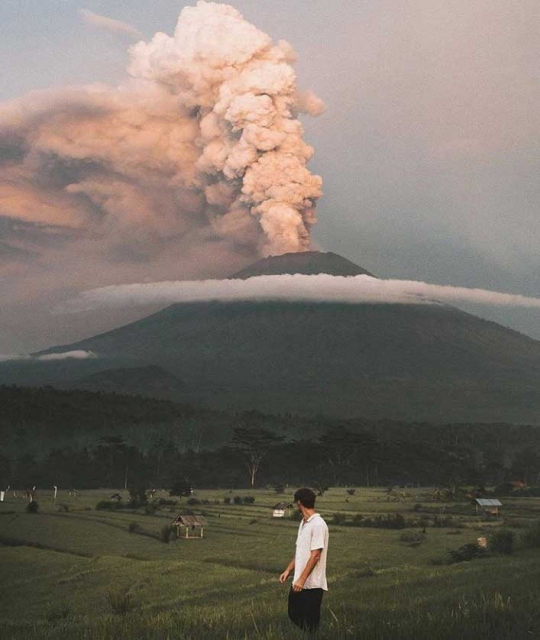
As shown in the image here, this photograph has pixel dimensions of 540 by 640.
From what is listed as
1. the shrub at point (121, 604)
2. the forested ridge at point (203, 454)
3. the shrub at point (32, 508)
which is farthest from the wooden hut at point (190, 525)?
the forested ridge at point (203, 454)

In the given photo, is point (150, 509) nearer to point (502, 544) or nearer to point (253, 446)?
point (502, 544)

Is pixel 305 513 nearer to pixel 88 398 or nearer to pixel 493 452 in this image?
pixel 493 452

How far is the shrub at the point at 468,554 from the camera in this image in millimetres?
34750

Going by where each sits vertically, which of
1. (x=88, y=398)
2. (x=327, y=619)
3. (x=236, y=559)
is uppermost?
(x=88, y=398)

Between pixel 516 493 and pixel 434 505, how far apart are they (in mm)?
16493

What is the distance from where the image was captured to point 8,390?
137 metres

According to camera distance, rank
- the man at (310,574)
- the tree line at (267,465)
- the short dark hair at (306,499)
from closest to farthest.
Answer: the man at (310,574) < the short dark hair at (306,499) < the tree line at (267,465)

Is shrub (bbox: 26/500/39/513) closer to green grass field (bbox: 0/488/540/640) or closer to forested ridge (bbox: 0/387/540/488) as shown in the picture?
green grass field (bbox: 0/488/540/640)

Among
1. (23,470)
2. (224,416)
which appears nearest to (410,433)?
(224,416)

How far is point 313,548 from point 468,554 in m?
28.3

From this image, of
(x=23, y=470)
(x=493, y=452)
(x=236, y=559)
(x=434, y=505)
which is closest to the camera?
(x=236, y=559)

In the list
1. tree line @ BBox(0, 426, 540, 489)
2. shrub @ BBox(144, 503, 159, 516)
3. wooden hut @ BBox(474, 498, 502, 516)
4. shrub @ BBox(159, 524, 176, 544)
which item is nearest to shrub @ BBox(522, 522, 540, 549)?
shrub @ BBox(159, 524, 176, 544)

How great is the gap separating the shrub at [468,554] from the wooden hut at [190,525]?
68.2 feet

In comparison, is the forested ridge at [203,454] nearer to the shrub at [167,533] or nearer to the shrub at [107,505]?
the shrub at [107,505]
